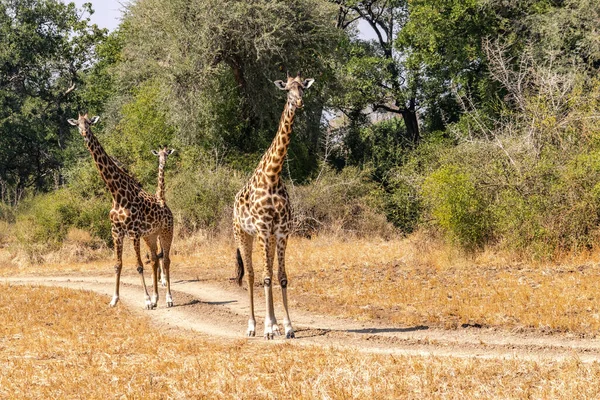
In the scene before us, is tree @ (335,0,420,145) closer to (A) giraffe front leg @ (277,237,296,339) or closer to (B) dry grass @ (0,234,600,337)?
(B) dry grass @ (0,234,600,337)

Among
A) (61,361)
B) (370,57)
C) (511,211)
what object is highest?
(370,57)

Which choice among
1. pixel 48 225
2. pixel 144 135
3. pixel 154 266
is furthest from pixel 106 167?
pixel 144 135

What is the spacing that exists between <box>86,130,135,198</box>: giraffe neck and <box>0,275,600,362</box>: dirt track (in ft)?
A: 8.49

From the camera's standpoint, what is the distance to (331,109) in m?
33.3

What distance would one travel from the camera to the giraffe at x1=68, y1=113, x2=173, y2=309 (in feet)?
48.3

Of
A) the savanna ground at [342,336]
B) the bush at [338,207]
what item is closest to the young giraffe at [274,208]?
the savanna ground at [342,336]

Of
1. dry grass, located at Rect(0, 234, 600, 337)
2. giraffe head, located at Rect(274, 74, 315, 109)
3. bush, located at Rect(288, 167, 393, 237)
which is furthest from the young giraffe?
bush, located at Rect(288, 167, 393, 237)

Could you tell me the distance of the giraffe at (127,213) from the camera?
14.7 meters

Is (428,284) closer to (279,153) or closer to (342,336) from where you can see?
(342,336)

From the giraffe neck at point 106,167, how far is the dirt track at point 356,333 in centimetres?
259

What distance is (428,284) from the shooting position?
15195 mm

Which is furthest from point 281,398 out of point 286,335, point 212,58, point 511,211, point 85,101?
point 85,101

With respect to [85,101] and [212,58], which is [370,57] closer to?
[212,58]

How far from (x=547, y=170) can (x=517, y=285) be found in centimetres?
437
